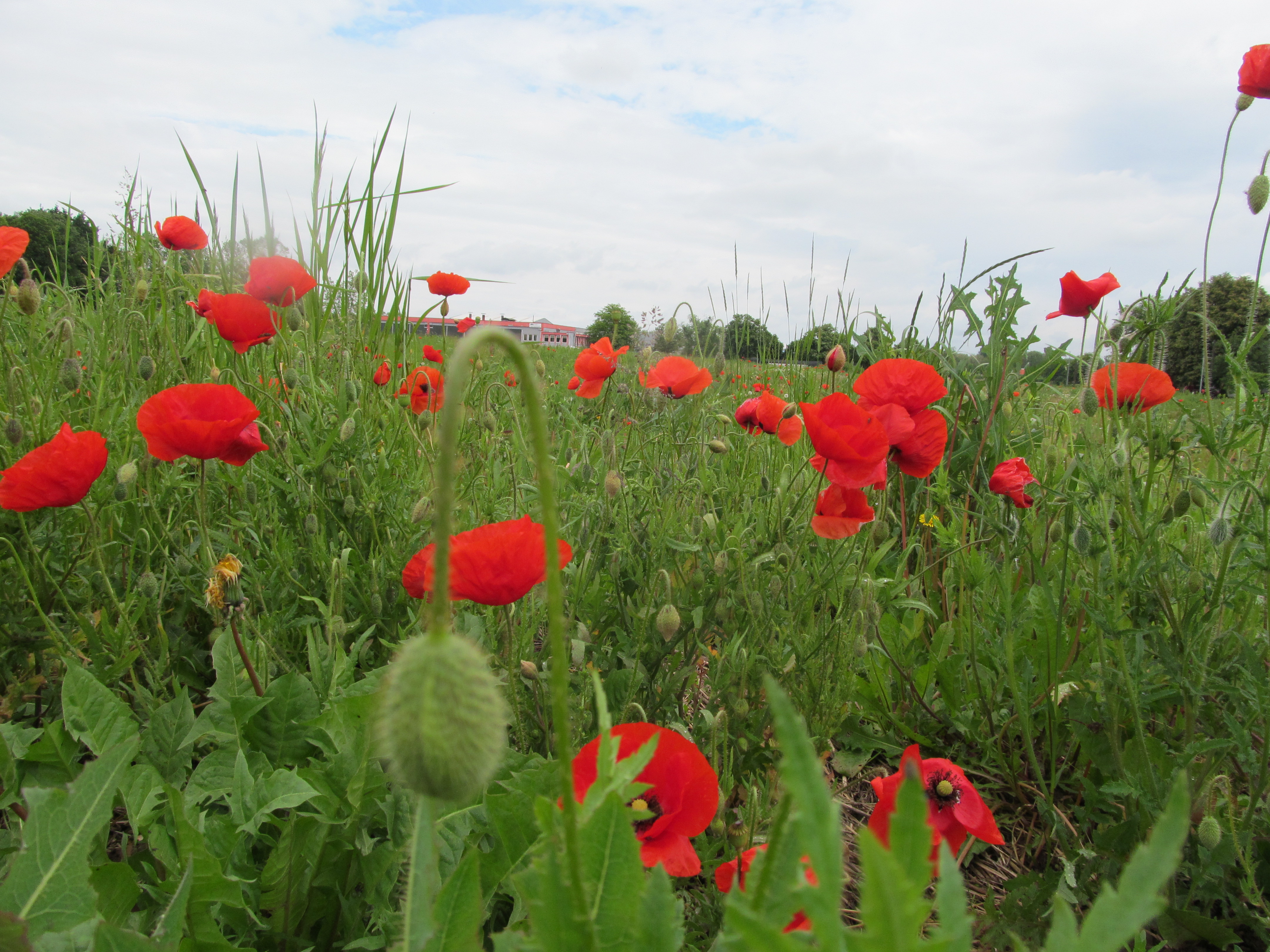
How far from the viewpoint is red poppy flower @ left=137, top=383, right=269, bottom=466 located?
140cm

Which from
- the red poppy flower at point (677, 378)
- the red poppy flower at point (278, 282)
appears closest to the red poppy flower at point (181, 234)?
the red poppy flower at point (278, 282)

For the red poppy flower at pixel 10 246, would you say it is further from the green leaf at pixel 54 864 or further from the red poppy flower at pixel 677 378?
the red poppy flower at pixel 677 378

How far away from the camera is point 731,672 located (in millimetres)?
1495

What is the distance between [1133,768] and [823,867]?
54.3 inches

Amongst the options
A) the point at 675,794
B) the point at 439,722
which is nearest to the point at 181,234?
the point at 675,794

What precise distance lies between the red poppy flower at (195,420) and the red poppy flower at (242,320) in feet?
1.50

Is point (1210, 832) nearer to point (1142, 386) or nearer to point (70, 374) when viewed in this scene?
point (1142, 386)

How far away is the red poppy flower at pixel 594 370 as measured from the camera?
2482 millimetres

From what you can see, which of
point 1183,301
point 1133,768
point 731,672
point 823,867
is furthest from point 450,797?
point 1183,301

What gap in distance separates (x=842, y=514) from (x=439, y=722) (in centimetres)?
120

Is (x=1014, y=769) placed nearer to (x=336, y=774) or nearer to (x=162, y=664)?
(x=336, y=774)

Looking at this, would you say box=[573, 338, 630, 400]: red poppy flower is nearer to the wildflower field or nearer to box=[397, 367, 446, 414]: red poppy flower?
A: the wildflower field

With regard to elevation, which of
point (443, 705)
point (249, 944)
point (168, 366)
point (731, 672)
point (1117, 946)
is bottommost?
point (249, 944)

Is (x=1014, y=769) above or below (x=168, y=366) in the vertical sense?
below
